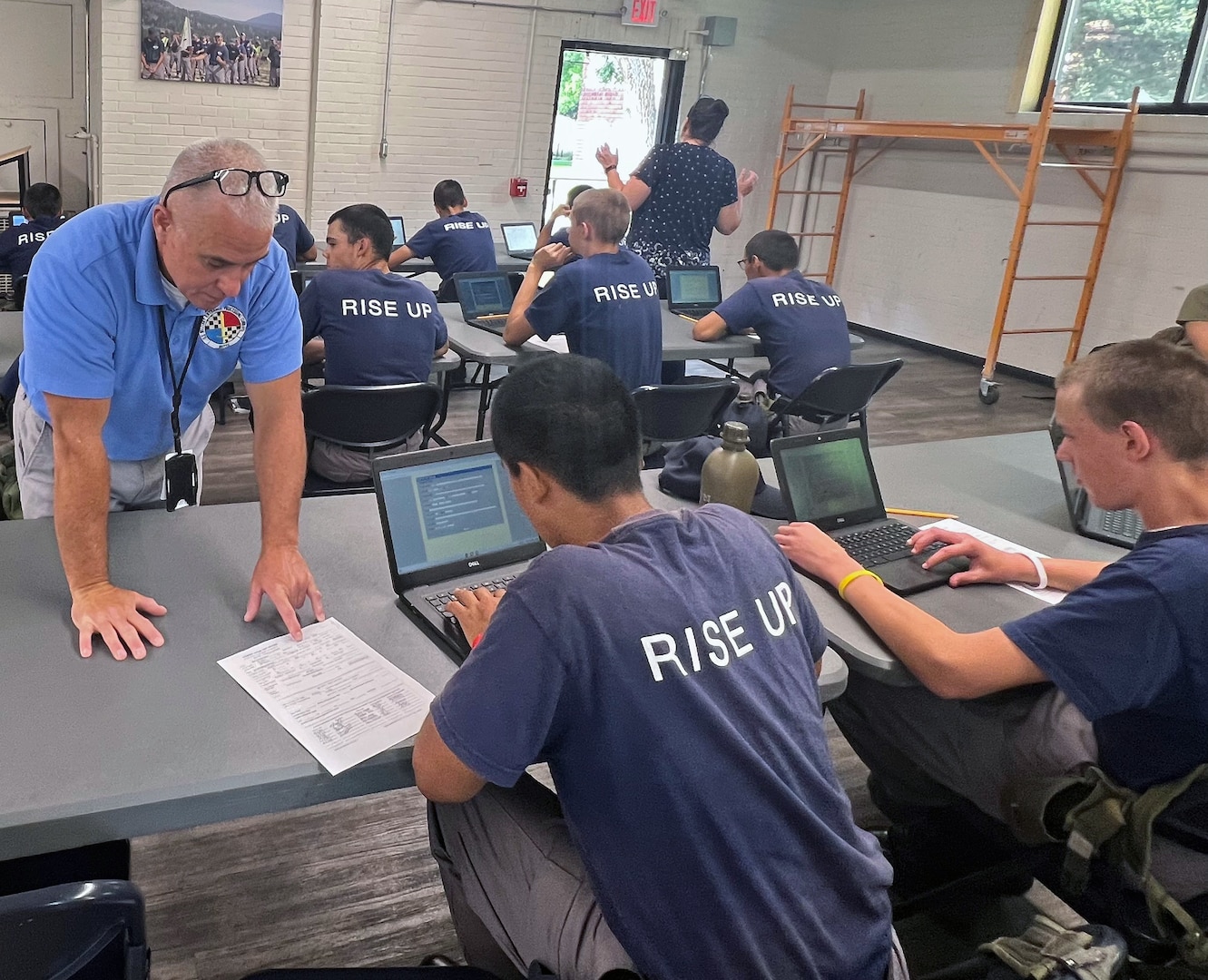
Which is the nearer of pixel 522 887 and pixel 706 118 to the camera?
pixel 522 887

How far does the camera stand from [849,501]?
217cm

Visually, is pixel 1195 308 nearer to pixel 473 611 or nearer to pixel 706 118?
pixel 473 611

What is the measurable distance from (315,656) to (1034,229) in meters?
7.16

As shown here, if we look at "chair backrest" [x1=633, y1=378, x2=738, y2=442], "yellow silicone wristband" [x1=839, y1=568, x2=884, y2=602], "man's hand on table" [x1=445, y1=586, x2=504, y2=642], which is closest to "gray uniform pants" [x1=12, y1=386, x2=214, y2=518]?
"man's hand on table" [x1=445, y1=586, x2=504, y2=642]

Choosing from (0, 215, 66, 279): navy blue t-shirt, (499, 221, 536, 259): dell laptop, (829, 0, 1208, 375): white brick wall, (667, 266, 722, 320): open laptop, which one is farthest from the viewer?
(499, 221, 536, 259): dell laptop

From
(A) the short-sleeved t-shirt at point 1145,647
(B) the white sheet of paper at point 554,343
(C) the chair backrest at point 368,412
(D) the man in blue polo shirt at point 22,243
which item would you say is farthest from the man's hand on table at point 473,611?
(D) the man in blue polo shirt at point 22,243

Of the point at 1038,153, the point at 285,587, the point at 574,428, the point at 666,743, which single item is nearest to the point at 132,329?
the point at 285,587

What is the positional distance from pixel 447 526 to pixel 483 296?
9.24ft

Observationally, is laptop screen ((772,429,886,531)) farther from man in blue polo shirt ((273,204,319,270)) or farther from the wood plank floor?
man in blue polo shirt ((273,204,319,270))

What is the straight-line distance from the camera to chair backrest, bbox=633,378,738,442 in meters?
3.38

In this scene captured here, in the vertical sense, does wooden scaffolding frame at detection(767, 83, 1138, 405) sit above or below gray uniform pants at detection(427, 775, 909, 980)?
above

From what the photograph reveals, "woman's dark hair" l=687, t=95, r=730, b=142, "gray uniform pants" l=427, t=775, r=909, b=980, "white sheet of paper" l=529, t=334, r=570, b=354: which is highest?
"woman's dark hair" l=687, t=95, r=730, b=142

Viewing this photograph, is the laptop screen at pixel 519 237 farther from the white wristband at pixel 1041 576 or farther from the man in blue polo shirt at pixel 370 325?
the white wristband at pixel 1041 576

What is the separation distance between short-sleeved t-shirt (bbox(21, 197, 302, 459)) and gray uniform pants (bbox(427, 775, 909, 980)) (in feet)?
3.08
